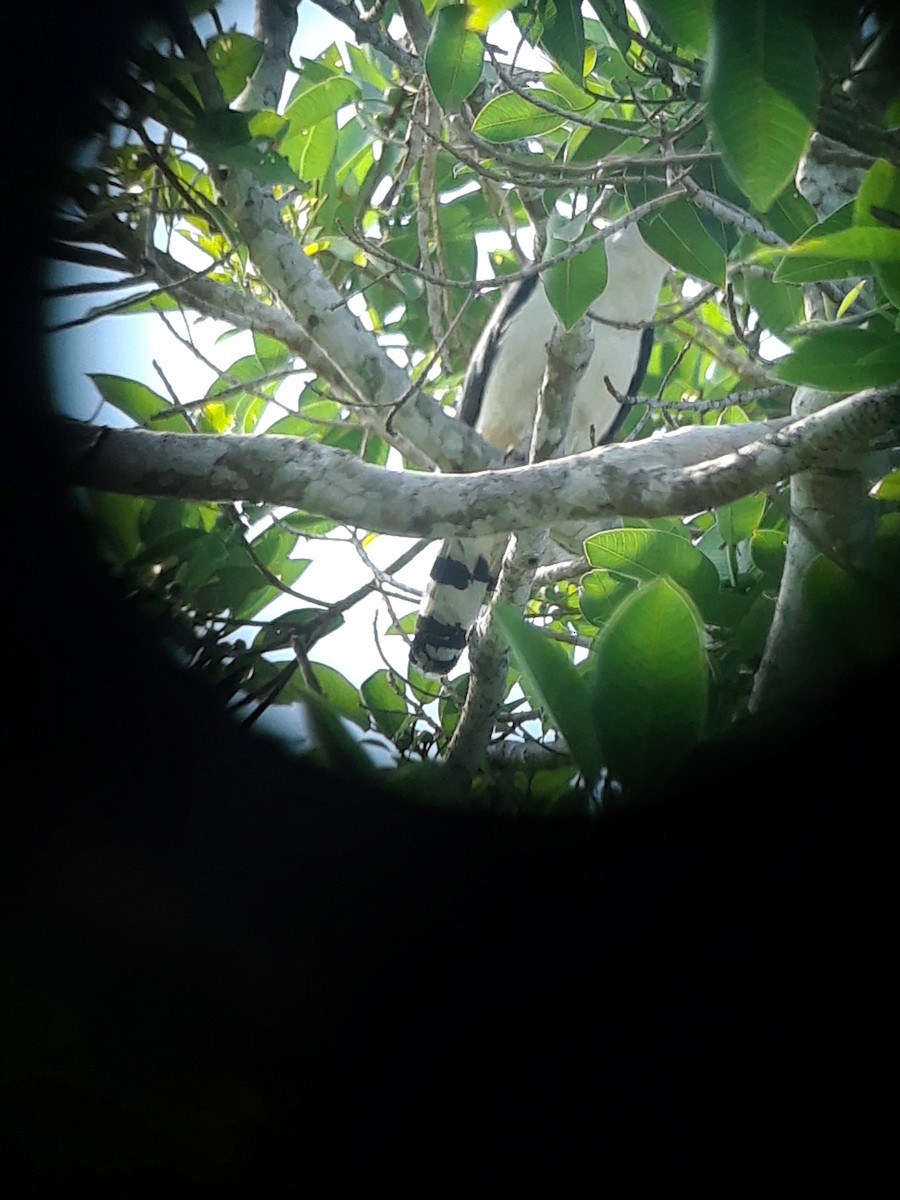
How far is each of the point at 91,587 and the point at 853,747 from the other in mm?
779

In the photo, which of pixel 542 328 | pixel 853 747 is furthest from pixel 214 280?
pixel 853 747

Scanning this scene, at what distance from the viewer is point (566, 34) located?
1.78m

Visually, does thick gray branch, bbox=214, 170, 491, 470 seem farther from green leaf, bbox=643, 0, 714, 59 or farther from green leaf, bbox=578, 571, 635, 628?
green leaf, bbox=643, 0, 714, 59

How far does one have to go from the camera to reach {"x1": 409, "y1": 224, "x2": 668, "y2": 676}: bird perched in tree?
3277mm

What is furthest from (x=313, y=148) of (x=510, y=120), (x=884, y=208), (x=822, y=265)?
(x=884, y=208)

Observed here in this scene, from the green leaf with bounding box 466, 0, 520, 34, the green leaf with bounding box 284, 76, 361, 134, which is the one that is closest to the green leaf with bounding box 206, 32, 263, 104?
the green leaf with bounding box 466, 0, 520, 34

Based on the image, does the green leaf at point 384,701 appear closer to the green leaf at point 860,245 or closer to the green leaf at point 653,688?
the green leaf at point 653,688

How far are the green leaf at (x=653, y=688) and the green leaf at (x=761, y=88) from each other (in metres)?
0.52

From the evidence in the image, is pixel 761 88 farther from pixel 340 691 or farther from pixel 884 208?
pixel 340 691

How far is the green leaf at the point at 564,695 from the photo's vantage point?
3.07ft

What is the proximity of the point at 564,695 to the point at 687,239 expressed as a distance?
1460 mm

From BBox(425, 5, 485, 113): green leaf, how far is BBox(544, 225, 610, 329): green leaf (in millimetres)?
375

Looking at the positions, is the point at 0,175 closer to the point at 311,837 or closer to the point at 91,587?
the point at 91,587

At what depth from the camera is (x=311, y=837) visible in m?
0.91
